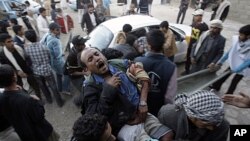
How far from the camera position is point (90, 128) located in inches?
62.3

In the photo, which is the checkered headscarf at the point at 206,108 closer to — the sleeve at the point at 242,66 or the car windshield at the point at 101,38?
the sleeve at the point at 242,66

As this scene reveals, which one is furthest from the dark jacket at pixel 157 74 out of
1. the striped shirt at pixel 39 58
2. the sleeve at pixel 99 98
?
the striped shirt at pixel 39 58

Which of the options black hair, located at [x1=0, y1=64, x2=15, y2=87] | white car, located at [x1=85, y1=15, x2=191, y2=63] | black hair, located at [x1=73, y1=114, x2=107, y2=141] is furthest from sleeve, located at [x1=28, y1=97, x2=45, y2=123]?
white car, located at [x1=85, y1=15, x2=191, y2=63]

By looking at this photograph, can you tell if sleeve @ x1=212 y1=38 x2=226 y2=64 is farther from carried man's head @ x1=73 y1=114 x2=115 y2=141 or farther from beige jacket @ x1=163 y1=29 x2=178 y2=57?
carried man's head @ x1=73 y1=114 x2=115 y2=141

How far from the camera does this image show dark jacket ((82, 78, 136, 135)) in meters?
2.00

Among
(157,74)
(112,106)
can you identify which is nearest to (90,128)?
(112,106)

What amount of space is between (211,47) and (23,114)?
3.57m

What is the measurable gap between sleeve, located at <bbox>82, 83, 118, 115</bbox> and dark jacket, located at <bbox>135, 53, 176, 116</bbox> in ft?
2.75

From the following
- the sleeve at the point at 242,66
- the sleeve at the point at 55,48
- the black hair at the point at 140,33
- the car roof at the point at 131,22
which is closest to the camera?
the sleeve at the point at 242,66

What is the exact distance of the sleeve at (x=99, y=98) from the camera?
1.94m

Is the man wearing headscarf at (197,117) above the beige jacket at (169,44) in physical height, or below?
above

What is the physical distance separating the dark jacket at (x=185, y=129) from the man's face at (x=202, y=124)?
2.0 inches

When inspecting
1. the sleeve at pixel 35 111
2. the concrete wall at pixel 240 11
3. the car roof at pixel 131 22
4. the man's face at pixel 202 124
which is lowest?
the concrete wall at pixel 240 11

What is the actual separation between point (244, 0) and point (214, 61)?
26.8 feet
